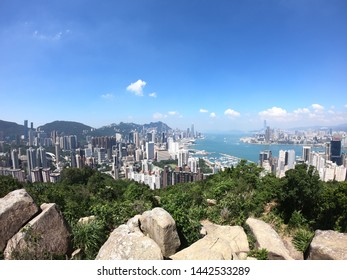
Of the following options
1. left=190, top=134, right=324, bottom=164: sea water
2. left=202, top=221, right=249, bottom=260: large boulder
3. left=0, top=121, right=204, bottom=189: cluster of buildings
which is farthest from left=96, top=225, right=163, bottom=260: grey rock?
left=190, top=134, right=324, bottom=164: sea water

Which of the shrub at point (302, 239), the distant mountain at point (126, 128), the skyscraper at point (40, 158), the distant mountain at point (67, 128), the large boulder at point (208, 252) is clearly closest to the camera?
the large boulder at point (208, 252)

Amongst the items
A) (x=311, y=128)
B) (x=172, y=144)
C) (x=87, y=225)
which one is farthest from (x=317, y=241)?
(x=311, y=128)

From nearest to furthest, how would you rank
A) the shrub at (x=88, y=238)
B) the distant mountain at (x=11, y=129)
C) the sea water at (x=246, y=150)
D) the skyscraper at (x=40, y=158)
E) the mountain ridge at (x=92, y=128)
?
the shrub at (x=88, y=238) → the skyscraper at (x=40, y=158) → the sea water at (x=246, y=150) → the distant mountain at (x=11, y=129) → the mountain ridge at (x=92, y=128)

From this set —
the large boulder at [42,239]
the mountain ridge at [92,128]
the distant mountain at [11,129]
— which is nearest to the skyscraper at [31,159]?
the distant mountain at [11,129]

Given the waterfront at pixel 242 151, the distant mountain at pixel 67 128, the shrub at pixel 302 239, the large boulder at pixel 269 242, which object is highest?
the distant mountain at pixel 67 128

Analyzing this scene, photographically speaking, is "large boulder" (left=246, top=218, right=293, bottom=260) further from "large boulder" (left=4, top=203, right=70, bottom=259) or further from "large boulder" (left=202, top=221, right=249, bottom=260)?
"large boulder" (left=4, top=203, right=70, bottom=259)

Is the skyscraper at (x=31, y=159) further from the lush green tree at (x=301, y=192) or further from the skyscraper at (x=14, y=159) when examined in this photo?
the lush green tree at (x=301, y=192)

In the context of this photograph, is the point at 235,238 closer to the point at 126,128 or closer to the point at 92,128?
the point at 126,128
